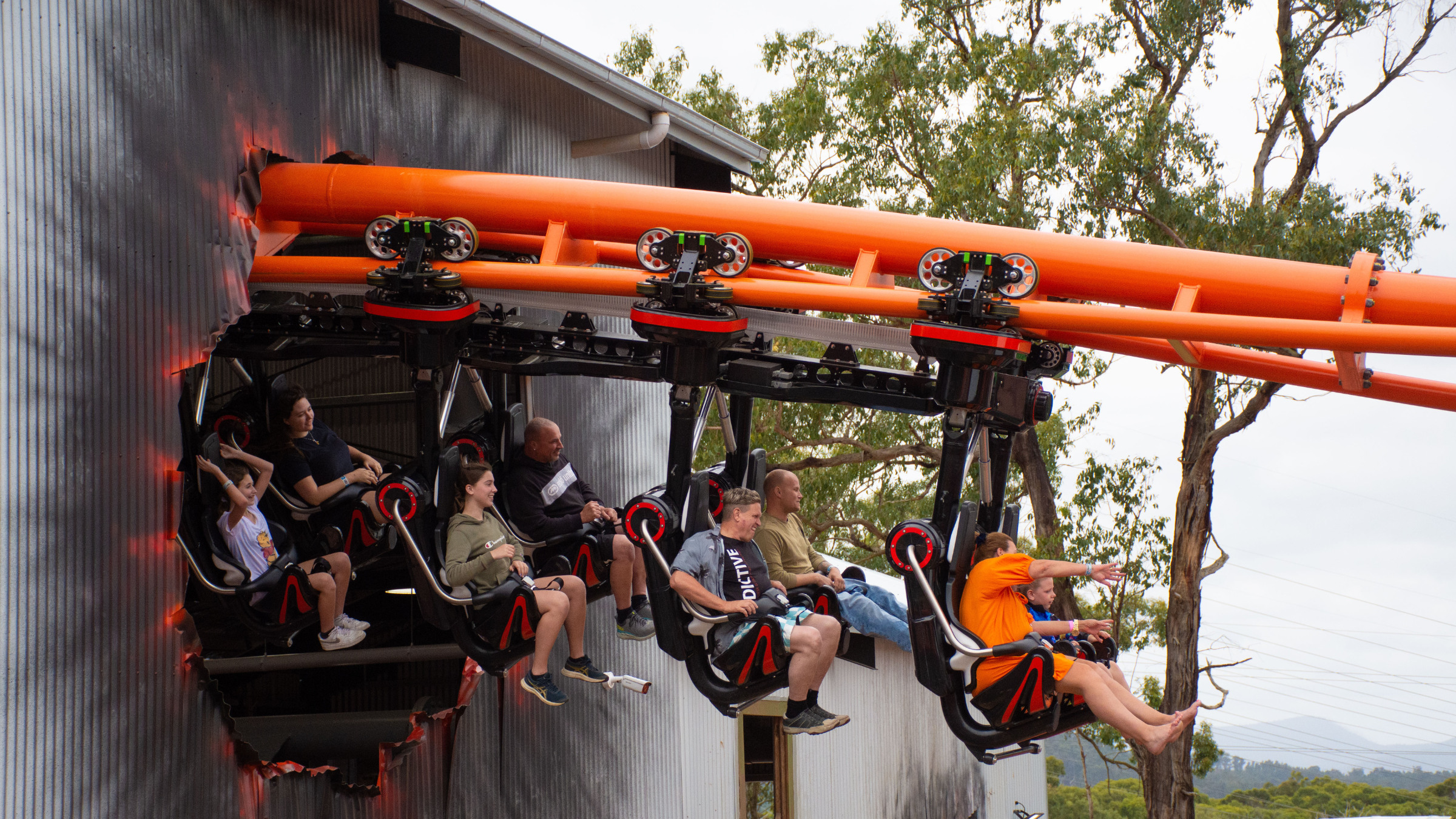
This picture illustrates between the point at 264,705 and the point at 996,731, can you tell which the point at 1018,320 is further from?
the point at 264,705

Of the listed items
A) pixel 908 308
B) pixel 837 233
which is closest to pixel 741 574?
pixel 908 308

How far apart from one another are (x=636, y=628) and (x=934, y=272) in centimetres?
314

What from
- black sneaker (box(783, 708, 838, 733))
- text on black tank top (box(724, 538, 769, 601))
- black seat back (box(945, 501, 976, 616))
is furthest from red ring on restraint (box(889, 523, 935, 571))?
black sneaker (box(783, 708, 838, 733))

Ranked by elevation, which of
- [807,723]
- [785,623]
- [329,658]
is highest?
[785,623]

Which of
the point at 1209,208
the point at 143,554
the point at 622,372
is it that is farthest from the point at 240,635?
A: the point at 1209,208

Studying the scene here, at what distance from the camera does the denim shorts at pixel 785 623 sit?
6.65m

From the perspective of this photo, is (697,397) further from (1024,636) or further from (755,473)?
(1024,636)

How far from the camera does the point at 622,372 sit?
7.38 meters

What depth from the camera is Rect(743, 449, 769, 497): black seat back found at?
7602 millimetres

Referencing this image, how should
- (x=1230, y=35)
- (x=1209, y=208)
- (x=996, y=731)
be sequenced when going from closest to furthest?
(x=996, y=731) → (x=1209, y=208) → (x=1230, y=35)

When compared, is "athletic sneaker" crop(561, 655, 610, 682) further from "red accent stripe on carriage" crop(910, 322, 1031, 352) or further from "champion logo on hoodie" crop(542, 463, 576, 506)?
"red accent stripe on carriage" crop(910, 322, 1031, 352)

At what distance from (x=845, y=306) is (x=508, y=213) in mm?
1894

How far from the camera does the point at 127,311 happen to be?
6.05 metres

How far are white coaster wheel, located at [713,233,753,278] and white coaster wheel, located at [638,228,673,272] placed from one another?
0.84 ft
